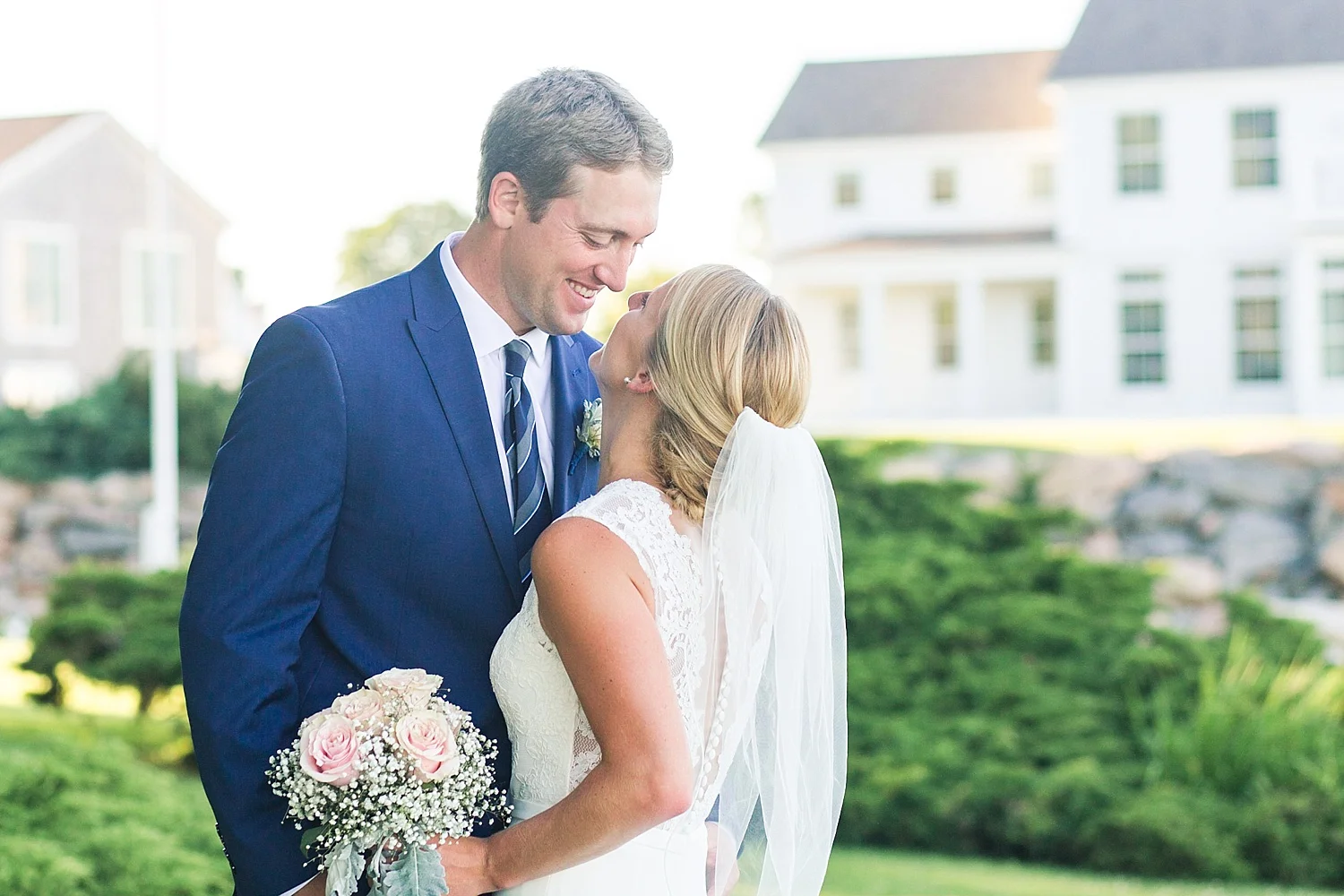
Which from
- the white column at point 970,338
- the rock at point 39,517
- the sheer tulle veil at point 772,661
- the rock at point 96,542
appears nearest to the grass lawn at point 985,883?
the sheer tulle veil at point 772,661

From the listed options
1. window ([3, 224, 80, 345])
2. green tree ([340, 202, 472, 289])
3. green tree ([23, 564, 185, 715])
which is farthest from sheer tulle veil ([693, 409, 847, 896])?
green tree ([340, 202, 472, 289])

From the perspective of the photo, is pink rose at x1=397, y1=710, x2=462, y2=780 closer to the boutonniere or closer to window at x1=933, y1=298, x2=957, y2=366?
the boutonniere

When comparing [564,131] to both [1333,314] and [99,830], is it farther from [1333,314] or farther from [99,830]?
[1333,314]

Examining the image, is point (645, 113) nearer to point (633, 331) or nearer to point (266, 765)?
point (633, 331)

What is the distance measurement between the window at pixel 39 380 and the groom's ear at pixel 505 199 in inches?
1091

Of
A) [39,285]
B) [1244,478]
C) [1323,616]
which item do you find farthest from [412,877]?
[39,285]

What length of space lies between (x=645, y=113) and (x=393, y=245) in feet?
172

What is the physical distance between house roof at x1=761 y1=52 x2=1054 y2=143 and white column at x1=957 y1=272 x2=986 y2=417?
136 inches

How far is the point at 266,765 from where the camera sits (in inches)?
105

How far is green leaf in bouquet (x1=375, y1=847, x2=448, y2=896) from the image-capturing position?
8.38 feet

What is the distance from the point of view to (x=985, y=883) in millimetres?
7621

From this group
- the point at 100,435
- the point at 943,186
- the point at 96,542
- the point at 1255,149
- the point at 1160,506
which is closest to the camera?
the point at 1160,506

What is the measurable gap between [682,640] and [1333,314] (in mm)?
22583

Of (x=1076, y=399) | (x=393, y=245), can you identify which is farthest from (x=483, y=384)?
(x=393, y=245)
